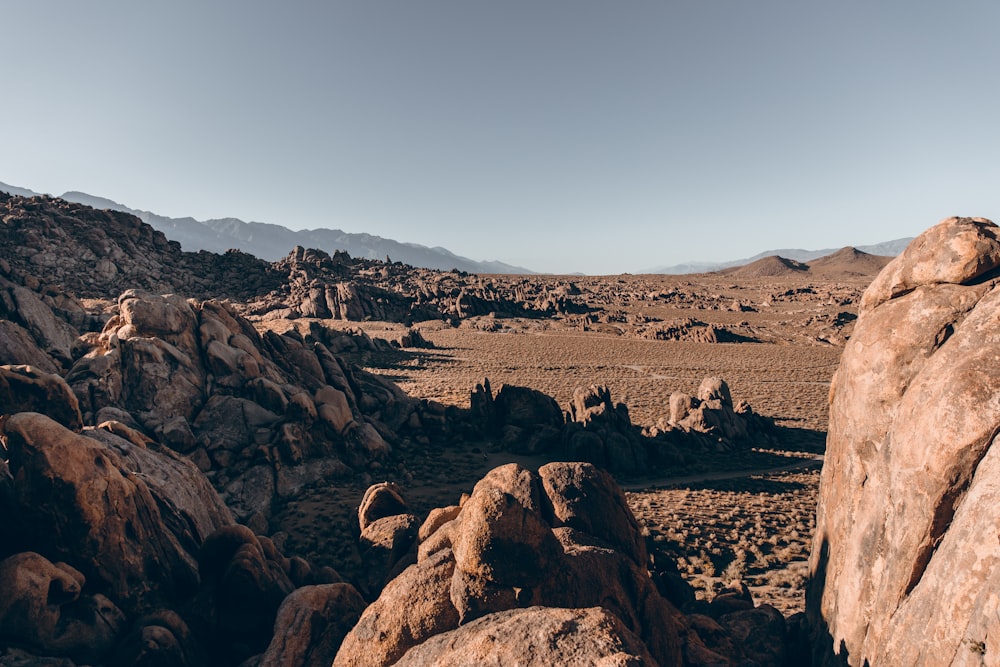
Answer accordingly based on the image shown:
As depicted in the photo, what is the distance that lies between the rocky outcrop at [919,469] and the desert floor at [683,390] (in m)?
7.06

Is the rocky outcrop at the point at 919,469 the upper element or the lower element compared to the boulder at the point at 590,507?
upper

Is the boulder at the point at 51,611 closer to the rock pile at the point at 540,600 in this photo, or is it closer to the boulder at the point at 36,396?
the rock pile at the point at 540,600

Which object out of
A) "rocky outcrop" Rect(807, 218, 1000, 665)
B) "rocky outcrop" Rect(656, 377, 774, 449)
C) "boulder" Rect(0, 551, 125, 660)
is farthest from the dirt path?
"boulder" Rect(0, 551, 125, 660)

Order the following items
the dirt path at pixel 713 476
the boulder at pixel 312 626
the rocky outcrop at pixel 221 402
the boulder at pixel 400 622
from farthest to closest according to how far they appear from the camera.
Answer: the dirt path at pixel 713 476
the rocky outcrop at pixel 221 402
the boulder at pixel 312 626
the boulder at pixel 400 622

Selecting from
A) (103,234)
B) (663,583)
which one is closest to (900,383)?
(663,583)

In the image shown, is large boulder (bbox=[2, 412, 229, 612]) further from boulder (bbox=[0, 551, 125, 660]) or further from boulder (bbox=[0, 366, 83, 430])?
boulder (bbox=[0, 366, 83, 430])

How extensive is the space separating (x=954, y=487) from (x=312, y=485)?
74.8 feet

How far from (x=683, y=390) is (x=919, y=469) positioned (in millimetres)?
42790

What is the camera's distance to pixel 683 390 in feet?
159

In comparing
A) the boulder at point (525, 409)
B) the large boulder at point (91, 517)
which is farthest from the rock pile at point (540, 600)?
the boulder at point (525, 409)

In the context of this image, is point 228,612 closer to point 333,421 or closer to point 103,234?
point 333,421

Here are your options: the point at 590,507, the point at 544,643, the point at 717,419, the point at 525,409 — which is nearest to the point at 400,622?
the point at 544,643

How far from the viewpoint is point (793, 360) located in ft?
213

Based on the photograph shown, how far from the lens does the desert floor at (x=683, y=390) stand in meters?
18.8
